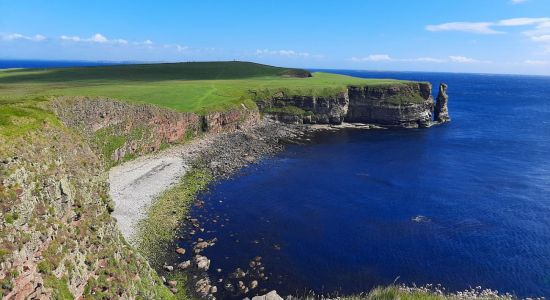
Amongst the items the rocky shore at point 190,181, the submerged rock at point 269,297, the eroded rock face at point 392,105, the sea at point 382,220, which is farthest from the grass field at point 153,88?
the submerged rock at point 269,297

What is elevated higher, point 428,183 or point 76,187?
point 76,187

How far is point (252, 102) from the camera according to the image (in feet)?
394

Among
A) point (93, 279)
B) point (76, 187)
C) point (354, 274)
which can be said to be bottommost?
point (354, 274)

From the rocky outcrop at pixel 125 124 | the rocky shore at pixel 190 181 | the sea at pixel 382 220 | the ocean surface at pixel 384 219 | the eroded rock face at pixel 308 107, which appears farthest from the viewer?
the eroded rock face at pixel 308 107

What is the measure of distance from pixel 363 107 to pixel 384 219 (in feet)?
270

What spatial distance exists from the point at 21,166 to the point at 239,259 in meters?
24.4

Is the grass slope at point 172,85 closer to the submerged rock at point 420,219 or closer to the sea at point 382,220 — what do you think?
the sea at point 382,220

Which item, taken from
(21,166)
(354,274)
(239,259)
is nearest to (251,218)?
(239,259)

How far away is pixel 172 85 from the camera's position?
122 metres

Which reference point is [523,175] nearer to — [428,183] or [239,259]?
[428,183]

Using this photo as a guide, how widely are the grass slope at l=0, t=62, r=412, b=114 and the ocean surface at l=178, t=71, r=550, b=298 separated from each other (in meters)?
29.9

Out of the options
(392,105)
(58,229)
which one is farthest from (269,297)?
Answer: (392,105)

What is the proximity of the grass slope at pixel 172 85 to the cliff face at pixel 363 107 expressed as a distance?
356 cm

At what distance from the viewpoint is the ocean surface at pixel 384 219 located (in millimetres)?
42844
